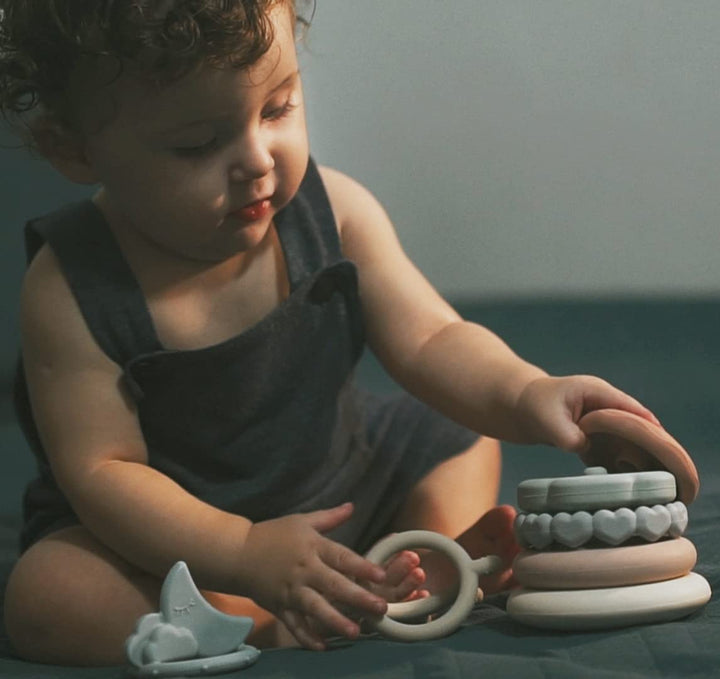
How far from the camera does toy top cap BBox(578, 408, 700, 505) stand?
832 mm

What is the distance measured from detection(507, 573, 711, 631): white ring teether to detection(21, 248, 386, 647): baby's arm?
104 millimetres

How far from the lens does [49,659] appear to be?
954 mm

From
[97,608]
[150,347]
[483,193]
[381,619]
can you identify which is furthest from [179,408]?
[483,193]

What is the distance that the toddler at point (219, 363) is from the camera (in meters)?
0.93

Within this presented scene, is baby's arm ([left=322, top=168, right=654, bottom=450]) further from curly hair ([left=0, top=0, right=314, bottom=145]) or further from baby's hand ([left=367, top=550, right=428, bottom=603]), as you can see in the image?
curly hair ([left=0, top=0, right=314, bottom=145])

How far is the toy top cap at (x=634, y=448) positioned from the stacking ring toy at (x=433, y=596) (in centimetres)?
11

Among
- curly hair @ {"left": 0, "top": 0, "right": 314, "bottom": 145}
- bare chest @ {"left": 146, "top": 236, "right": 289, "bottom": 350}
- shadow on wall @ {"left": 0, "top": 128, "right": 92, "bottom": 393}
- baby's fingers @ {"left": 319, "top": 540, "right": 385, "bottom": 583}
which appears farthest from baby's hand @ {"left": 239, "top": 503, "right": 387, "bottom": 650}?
shadow on wall @ {"left": 0, "top": 128, "right": 92, "bottom": 393}

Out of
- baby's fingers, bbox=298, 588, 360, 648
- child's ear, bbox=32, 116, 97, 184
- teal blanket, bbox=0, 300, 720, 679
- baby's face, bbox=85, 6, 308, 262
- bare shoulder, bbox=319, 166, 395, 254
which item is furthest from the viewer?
bare shoulder, bbox=319, 166, 395, 254

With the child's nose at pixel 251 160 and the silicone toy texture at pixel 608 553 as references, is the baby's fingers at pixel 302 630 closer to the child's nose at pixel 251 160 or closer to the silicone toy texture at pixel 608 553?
the silicone toy texture at pixel 608 553

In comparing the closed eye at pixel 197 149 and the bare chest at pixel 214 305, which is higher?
the closed eye at pixel 197 149

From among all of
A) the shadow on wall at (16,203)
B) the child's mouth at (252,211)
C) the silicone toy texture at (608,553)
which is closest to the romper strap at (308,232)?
the child's mouth at (252,211)

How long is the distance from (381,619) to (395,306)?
0.37 metres

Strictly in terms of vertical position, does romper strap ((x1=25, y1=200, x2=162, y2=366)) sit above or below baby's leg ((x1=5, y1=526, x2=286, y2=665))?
above

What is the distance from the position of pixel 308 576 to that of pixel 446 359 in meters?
0.28
